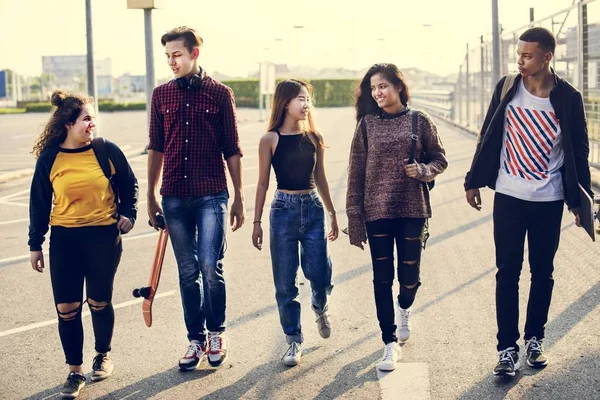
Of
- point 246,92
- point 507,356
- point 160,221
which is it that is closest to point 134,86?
point 246,92

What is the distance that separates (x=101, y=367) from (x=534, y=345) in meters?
2.32

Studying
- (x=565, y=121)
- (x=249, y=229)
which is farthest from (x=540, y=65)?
(x=249, y=229)

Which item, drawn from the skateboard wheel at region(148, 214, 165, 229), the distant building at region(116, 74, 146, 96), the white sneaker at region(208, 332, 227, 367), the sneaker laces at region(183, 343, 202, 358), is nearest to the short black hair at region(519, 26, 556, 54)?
the skateboard wheel at region(148, 214, 165, 229)

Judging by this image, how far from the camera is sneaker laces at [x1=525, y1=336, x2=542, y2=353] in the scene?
5297 millimetres

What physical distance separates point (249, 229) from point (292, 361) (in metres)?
5.42

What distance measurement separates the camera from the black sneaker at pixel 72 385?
5.00 metres

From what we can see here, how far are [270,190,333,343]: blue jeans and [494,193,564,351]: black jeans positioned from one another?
0.99 meters

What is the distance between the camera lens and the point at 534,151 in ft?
17.0

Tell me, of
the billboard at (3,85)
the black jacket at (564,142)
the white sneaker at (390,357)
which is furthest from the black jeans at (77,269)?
the billboard at (3,85)

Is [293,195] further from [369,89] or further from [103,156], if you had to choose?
[103,156]

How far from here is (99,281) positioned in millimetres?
5309

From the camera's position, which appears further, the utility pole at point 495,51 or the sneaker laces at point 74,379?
the utility pole at point 495,51

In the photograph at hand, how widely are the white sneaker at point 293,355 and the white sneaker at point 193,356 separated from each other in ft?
1.50

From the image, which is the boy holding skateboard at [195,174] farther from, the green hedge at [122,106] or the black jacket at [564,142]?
the green hedge at [122,106]
